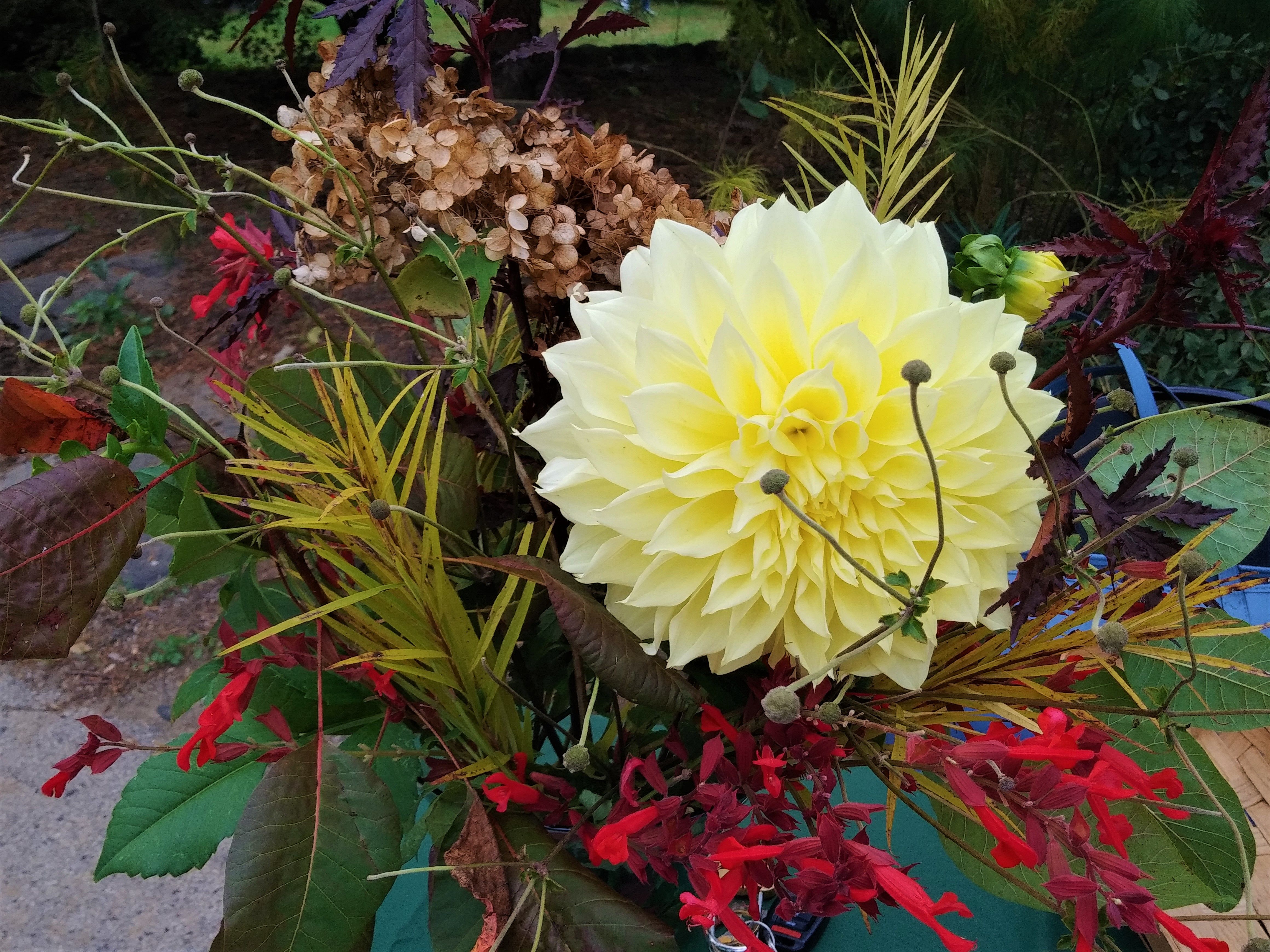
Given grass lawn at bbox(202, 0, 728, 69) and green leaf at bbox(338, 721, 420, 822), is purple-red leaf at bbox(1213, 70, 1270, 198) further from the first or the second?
grass lawn at bbox(202, 0, 728, 69)

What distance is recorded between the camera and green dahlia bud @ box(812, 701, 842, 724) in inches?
10.7

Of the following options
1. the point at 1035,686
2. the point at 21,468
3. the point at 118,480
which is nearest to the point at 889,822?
the point at 1035,686

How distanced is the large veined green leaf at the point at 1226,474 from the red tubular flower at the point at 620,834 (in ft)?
0.79

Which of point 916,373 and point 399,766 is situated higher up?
point 916,373

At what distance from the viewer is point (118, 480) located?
30cm

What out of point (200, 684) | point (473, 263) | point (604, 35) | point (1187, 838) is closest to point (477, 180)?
point (473, 263)

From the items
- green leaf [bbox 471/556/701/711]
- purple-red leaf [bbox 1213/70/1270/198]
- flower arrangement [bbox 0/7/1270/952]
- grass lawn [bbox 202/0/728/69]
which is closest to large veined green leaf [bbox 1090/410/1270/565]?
flower arrangement [bbox 0/7/1270/952]

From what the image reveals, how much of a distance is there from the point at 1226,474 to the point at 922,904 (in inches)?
10.3

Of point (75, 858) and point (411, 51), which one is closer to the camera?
point (411, 51)

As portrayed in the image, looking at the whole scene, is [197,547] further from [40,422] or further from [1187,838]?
[1187,838]

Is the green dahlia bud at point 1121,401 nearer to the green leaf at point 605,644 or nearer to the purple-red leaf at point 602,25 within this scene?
the green leaf at point 605,644

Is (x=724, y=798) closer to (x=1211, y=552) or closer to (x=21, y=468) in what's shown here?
(x=1211, y=552)

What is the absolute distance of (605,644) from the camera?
30 cm

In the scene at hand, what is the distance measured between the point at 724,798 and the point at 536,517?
0.16m
